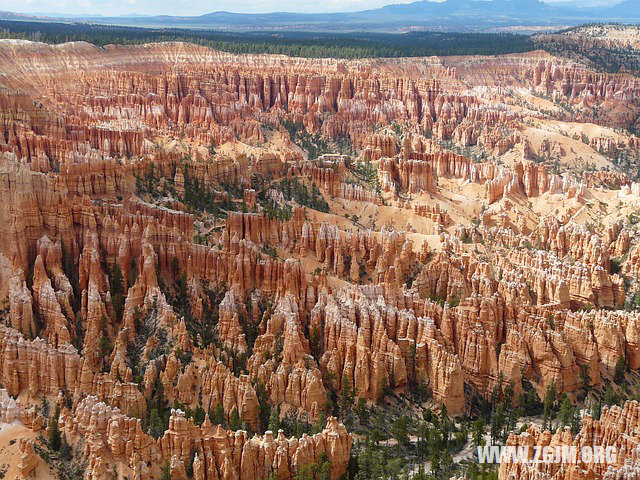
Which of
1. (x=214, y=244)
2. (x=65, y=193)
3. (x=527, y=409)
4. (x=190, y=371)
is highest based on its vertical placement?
(x=65, y=193)

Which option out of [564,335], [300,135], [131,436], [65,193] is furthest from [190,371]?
[300,135]

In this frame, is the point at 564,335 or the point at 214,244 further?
the point at 214,244

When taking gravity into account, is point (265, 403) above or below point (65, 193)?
below

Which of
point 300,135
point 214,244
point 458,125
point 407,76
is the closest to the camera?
point 214,244

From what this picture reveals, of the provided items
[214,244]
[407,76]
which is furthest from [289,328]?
[407,76]

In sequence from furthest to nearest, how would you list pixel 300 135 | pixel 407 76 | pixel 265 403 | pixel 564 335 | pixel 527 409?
pixel 407 76 → pixel 300 135 → pixel 564 335 → pixel 527 409 → pixel 265 403

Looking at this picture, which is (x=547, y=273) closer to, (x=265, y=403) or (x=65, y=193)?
(x=265, y=403)

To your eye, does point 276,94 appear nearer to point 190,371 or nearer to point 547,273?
point 547,273
